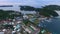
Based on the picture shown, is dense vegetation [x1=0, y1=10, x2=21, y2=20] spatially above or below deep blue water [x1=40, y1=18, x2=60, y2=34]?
above

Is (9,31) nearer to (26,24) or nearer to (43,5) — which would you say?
(26,24)

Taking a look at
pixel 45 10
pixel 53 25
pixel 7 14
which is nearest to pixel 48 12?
pixel 45 10

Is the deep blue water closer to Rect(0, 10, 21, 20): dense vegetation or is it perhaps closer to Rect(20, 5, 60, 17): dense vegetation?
Rect(20, 5, 60, 17): dense vegetation

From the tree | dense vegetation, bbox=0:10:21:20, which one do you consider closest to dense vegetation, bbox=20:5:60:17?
the tree

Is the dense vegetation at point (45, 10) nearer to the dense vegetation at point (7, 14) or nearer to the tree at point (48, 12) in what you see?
the tree at point (48, 12)

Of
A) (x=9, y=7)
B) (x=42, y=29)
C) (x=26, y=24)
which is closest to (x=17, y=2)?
(x=9, y=7)

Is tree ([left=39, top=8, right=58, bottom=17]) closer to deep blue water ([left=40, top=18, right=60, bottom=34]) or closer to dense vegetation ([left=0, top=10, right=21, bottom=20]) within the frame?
deep blue water ([left=40, top=18, right=60, bottom=34])

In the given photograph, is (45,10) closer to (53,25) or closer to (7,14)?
(53,25)

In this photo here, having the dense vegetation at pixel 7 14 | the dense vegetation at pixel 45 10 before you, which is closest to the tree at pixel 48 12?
the dense vegetation at pixel 45 10

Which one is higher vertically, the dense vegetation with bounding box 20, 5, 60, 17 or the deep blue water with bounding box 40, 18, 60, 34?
the dense vegetation with bounding box 20, 5, 60, 17
